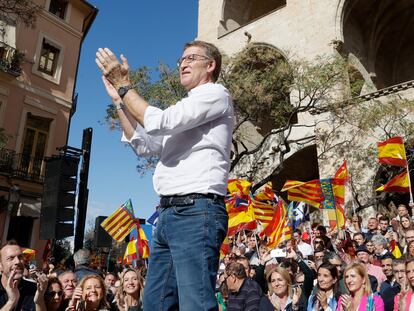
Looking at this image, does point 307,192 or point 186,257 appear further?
point 307,192

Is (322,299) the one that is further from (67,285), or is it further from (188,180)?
(188,180)

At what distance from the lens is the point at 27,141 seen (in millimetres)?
18688

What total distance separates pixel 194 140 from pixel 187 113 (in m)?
0.17

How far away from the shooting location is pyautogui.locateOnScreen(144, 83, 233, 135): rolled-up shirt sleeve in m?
1.97

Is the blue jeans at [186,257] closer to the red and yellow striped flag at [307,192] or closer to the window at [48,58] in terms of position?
the red and yellow striped flag at [307,192]

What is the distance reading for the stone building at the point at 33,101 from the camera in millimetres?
17312

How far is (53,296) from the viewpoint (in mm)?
4980

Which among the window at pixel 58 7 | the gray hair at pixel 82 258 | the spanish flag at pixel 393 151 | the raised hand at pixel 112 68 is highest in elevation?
the window at pixel 58 7

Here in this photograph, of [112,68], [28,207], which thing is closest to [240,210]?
[112,68]

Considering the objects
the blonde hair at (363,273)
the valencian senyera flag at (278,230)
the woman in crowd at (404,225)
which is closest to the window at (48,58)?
the valencian senyera flag at (278,230)

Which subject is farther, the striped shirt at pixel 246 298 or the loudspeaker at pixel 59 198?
the loudspeaker at pixel 59 198

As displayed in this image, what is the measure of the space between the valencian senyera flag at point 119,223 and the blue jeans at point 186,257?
9692mm

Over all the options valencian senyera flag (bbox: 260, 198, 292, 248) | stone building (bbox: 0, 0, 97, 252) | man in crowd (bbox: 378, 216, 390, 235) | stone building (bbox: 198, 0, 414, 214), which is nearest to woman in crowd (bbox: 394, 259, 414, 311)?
valencian senyera flag (bbox: 260, 198, 292, 248)

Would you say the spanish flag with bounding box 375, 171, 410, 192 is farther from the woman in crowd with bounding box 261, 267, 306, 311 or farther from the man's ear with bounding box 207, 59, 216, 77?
the man's ear with bounding box 207, 59, 216, 77
